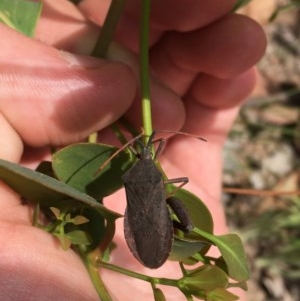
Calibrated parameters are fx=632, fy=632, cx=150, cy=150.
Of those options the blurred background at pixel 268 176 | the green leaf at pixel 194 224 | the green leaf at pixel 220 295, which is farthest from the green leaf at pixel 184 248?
the blurred background at pixel 268 176

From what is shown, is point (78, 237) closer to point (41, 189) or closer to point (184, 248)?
point (41, 189)

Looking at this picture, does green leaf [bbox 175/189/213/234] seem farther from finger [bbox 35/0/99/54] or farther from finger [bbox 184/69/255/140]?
finger [bbox 184/69/255/140]

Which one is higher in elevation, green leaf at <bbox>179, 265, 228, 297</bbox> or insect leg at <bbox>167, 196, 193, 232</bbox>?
insect leg at <bbox>167, 196, 193, 232</bbox>

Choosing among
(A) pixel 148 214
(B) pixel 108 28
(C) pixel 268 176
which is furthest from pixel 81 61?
(C) pixel 268 176

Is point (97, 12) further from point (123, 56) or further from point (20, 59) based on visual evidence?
point (20, 59)

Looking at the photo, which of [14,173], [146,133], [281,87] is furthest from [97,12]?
[281,87]

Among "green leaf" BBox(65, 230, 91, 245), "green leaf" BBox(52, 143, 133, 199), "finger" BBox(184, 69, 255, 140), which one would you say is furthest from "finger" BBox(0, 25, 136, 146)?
"finger" BBox(184, 69, 255, 140)
